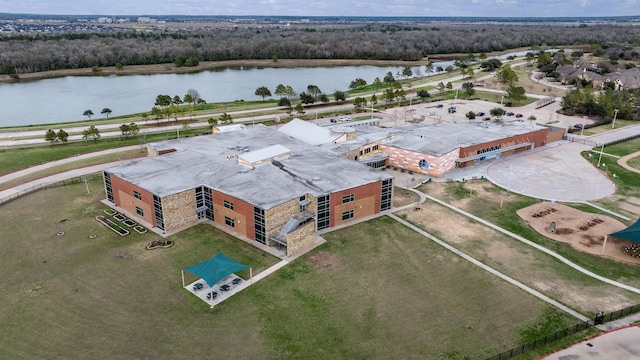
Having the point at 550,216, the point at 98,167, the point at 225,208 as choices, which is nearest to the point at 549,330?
the point at 550,216

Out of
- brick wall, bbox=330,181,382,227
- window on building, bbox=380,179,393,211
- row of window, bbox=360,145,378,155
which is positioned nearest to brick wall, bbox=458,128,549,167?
row of window, bbox=360,145,378,155

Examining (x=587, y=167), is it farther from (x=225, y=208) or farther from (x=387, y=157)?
(x=225, y=208)

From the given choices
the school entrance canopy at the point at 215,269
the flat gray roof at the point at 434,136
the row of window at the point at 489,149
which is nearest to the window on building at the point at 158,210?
the school entrance canopy at the point at 215,269

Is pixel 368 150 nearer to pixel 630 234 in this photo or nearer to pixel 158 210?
pixel 158 210

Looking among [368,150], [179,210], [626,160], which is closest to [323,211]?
[179,210]

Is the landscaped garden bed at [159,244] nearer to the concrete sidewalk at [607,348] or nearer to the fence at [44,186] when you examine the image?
the fence at [44,186]

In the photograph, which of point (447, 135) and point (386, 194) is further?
point (447, 135)
